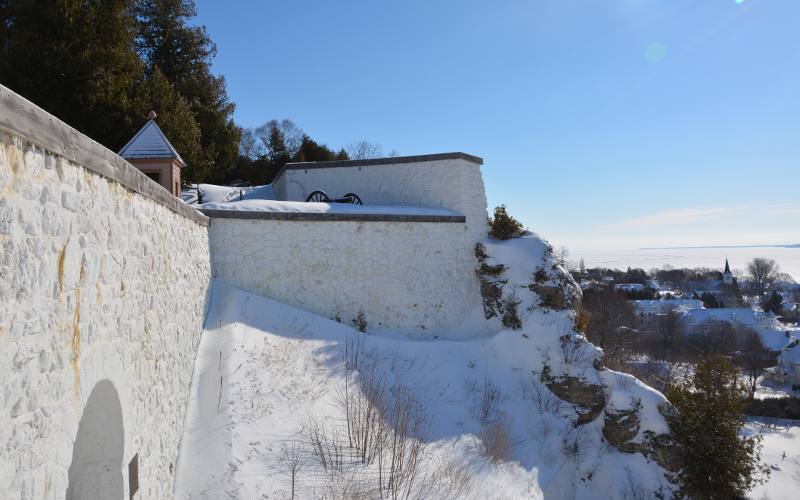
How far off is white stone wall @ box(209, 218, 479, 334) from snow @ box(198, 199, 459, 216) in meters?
0.34

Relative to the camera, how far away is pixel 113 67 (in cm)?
1169

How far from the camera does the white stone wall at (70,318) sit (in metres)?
2.21

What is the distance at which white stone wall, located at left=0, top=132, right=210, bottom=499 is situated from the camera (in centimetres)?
221

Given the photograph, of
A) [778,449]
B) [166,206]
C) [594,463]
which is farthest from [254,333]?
[778,449]

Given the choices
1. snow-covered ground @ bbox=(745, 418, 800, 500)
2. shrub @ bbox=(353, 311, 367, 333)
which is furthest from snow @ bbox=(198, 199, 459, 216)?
snow-covered ground @ bbox=(745, 418, 800, 500)

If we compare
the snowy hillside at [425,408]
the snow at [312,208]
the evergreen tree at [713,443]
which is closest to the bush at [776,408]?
the evergreen tree at [713,443]

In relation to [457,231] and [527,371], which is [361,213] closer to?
[457,231]

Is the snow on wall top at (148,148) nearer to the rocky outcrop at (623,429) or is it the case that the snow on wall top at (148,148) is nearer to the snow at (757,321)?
the rocky outcrop at (623,429)

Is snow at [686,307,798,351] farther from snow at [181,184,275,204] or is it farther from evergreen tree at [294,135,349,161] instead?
snow at [181,184,275,204]

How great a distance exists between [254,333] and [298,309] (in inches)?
75.6

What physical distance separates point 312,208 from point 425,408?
5.38 meters

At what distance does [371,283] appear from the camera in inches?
436

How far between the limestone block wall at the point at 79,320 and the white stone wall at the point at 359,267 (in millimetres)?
4209

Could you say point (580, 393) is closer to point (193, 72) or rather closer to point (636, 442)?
point (636, 442)
